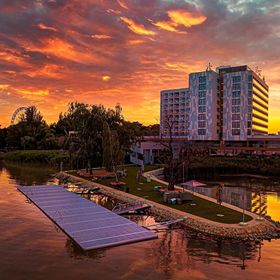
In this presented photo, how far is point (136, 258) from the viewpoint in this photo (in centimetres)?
1716

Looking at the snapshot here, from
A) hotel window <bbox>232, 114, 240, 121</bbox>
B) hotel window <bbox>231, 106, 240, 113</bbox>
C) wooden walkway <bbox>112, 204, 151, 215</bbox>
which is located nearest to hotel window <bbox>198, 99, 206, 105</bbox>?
hotel window <bbox>231, 106, 240, 113</bbox>

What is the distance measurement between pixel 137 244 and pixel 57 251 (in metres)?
4.67

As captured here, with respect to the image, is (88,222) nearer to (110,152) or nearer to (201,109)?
(110,152)

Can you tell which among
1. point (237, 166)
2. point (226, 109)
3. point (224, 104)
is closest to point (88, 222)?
point (237, 166)

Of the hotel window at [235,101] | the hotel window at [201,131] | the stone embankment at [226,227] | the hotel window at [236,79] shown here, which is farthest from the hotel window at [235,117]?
the stone embankment at [226,227]

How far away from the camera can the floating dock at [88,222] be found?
64.2 feet

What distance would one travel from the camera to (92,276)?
49.2ft

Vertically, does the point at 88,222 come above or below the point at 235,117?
below

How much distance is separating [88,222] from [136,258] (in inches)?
282

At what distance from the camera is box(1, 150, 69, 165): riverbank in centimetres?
7769

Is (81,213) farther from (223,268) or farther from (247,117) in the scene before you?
(247,117)

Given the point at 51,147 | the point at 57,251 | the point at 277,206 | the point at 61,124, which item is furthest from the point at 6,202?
the point at 61,124

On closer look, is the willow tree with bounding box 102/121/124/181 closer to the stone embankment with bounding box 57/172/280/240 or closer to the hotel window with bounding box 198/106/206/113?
the stone embankment with bounding box 57/172/280/240

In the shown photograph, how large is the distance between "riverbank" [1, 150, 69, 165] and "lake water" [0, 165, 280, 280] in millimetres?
55966
